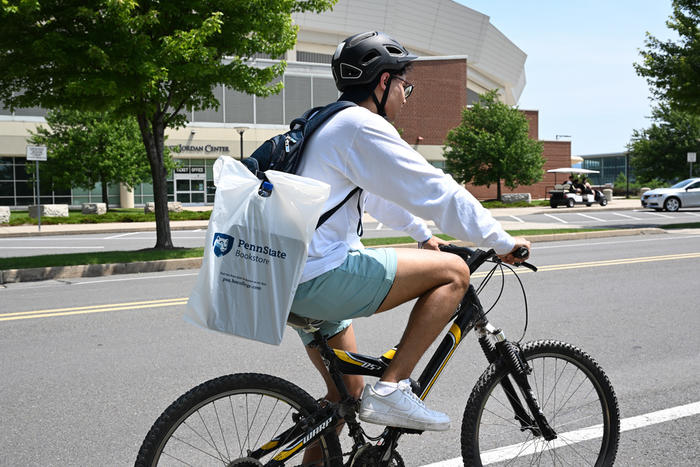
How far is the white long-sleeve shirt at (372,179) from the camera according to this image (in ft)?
7.80

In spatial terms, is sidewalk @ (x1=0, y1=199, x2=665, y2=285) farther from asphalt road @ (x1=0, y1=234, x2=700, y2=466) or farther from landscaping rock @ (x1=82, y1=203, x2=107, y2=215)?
landscaping rock @ (x1=82, y1=203, x2=107, y2=215)

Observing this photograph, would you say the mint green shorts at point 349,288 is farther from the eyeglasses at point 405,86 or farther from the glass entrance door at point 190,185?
the glass entrance door at point 190,185

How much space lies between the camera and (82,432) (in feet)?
13.0

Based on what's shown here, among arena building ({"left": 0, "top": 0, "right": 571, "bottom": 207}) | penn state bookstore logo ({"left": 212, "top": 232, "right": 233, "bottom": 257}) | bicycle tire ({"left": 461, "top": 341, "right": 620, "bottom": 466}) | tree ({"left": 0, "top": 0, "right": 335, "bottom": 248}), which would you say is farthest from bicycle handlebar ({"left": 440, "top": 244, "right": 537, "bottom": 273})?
arena building ({"left": 0, "top": 0, "right": 571, "bottom": 207})

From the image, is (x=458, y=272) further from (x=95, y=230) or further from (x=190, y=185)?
(x=190, y=185)

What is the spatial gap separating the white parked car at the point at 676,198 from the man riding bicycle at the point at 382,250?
3365 cm

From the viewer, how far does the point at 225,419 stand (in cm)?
264

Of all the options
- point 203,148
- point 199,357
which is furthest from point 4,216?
point 199,357

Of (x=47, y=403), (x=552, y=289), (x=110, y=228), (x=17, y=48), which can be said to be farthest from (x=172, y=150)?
(x=47, y=403)

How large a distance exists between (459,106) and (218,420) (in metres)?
56.0

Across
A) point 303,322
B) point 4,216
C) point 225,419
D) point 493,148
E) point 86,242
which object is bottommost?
point 86,242

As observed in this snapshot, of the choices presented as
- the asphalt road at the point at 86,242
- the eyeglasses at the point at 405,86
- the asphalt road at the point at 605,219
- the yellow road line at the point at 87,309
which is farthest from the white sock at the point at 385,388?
the asphalt road at the point at 605,219

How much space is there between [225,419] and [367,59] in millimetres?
1508

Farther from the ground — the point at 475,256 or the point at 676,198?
the point at 475,256
